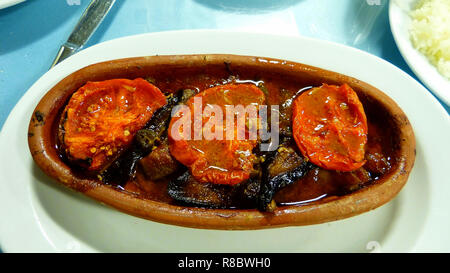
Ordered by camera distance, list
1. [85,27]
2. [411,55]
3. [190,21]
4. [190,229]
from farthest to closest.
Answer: [190,21] < [85,27] < [411,55] < [190,229]

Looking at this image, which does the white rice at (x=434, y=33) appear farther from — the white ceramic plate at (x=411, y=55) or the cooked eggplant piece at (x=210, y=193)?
the cooked eggplant piece at (x=210, y=193)

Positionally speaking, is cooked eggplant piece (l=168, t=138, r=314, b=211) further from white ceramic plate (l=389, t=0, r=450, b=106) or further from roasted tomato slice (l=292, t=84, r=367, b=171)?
white ceramic plate (l=389, t=0, r=450, b=106)

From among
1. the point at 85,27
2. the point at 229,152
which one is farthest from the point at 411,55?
the point at 85,27

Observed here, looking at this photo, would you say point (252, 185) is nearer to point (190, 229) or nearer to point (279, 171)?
point (279, 171)

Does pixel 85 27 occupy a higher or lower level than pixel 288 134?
higher

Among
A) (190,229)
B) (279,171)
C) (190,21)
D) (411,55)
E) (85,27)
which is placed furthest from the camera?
(190,21)

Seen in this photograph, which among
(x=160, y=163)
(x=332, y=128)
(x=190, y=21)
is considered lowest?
(x=160, y=163)

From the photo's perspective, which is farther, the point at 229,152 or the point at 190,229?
the point at 190,229

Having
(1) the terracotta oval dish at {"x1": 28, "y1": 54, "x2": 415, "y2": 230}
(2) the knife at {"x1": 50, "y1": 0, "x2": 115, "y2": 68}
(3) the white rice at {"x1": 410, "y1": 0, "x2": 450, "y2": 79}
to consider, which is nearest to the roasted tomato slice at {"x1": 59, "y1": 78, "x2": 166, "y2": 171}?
(1) the terracotta oval dish at {"x1": 28, "y1": 54, "x2": 415, "y2": 230}
